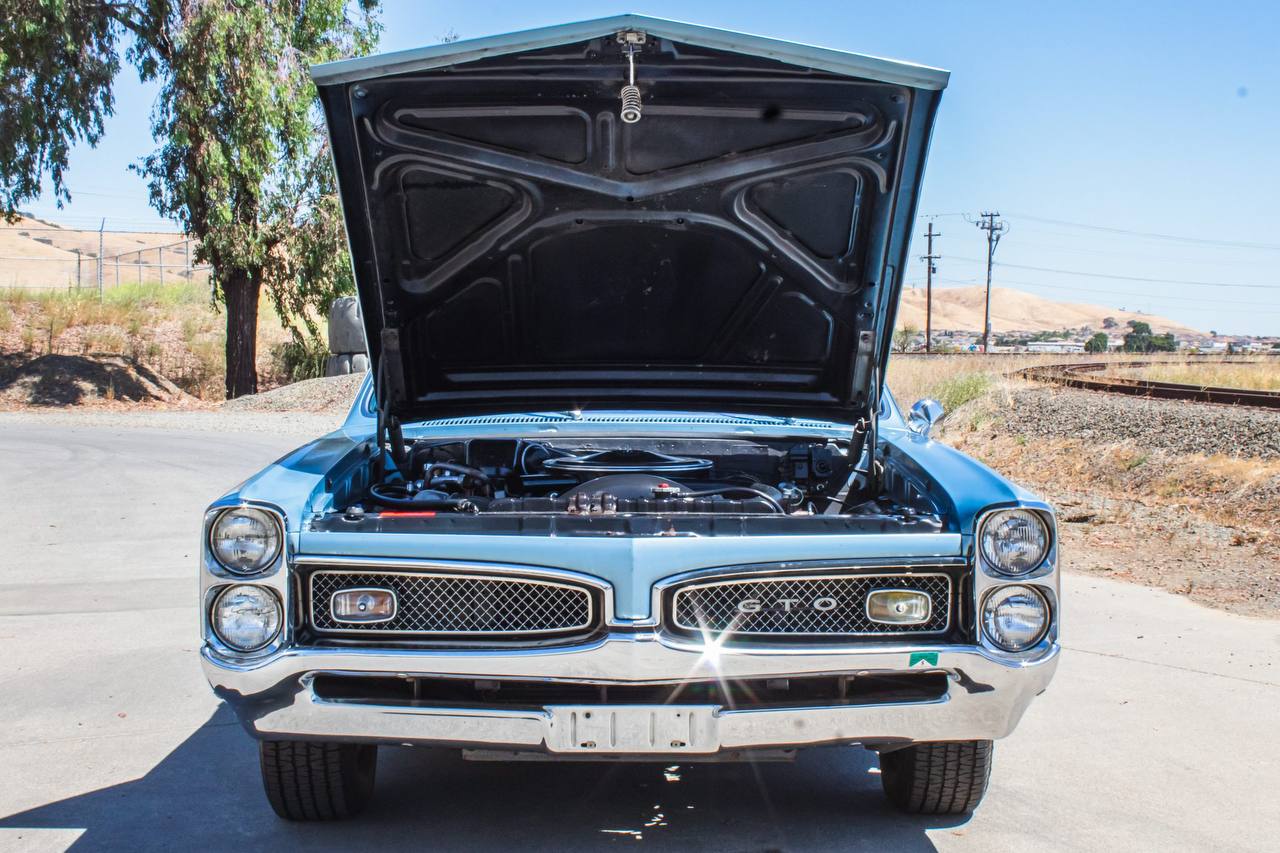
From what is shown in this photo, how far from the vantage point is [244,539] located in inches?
124

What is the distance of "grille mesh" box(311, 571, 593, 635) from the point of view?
3.09 metres

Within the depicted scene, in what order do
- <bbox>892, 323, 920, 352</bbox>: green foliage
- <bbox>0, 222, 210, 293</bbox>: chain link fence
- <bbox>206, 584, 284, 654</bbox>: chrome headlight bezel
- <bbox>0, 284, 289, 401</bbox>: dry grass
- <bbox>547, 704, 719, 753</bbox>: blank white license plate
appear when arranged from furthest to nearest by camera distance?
<bbox>892, 323, 920, 352</bbox>: green foliage < <bbox>0, 222, 210, 293</bbox>: chain link fence < <bbox>0, 284, 289, 401</bbox>: dry grass < <bbox>206, 584, 284, 654</bbox>: chrome headlight bezel < <bbox>547, 704, 719, 753</bbox>: blank white license plate

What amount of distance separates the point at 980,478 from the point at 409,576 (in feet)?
5.29

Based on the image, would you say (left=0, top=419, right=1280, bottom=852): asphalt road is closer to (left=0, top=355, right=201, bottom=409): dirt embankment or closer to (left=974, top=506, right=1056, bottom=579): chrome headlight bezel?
(left=974, top=506, right=1056, bottom=579): chrome headlight bezel

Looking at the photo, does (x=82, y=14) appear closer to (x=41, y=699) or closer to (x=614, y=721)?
(x=41, y=699)

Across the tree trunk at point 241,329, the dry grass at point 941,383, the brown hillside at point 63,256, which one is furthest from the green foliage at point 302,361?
the brown hillside at point 63,256

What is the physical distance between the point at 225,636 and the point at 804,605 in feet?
4.89

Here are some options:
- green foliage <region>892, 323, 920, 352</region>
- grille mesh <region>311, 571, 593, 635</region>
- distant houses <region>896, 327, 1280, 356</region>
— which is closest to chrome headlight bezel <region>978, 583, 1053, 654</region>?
grille mesh <region>311, 571, 593, 635</region>

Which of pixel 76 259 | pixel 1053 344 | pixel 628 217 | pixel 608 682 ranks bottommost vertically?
pixel 608 682

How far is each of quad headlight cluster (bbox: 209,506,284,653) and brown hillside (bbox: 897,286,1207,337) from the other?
466 feet

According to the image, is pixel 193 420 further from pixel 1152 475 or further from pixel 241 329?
pixel 1152 475

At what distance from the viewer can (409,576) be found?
311cm

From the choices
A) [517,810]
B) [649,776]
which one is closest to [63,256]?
[649,776]

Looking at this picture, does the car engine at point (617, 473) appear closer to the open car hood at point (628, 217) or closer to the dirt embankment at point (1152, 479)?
the open car hood at point (628, 217)
